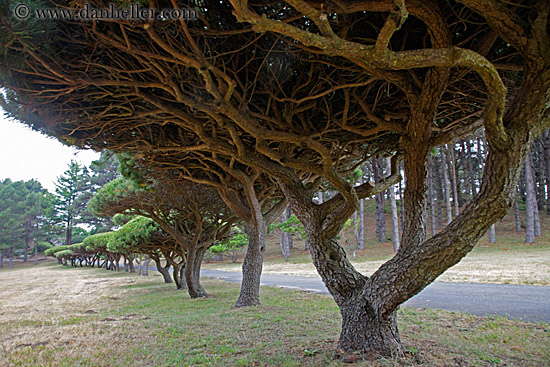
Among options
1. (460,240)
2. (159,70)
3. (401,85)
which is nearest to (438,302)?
(460,240)

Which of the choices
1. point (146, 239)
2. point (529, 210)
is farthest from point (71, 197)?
point (529, 210)

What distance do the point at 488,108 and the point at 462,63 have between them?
490mm

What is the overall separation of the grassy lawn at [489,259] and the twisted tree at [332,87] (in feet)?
29.4

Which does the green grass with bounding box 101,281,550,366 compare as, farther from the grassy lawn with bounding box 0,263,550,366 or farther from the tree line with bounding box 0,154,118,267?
the tree line with bounding box 0,154,118,267

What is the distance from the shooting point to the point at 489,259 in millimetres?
17891

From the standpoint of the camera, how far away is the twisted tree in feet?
9.73

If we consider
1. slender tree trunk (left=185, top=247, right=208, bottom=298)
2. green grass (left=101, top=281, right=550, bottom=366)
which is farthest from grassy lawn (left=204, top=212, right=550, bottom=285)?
slender tree trunk (left=185, top=247, right=208, bottom=298)

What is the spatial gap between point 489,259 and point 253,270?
1479cm

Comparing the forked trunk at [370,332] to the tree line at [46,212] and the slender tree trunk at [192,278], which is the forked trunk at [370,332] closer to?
the slender tree trunk at [192,278]

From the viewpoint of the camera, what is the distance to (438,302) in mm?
8398
